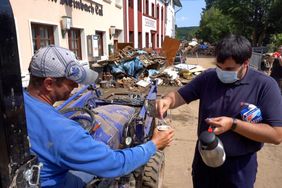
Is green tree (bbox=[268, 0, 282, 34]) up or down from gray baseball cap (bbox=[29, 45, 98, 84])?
up

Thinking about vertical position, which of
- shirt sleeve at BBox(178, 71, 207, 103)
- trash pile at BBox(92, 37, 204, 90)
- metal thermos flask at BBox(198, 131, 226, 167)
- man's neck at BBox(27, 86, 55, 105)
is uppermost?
man's neck at BBox(27, 86, 55, 105)

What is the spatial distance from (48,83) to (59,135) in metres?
0.34

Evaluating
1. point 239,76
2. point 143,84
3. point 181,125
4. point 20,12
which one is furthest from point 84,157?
point 143,84

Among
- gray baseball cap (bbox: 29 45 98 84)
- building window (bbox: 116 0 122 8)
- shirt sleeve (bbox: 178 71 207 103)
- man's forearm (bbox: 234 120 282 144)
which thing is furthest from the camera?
building window (bbox: 116 0 122 8)

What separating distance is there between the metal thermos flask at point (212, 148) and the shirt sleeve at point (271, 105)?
1.22ft

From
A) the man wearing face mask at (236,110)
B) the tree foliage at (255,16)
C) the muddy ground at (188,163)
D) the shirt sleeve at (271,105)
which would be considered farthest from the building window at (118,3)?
the tree foliage at (255,16)

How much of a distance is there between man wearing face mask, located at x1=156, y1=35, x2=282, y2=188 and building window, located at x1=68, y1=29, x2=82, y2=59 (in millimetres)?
9772

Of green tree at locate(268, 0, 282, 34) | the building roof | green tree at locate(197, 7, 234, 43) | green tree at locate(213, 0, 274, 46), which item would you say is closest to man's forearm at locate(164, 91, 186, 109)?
green tree at locate(268, 0, 282, 34)

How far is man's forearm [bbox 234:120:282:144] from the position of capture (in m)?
1.99

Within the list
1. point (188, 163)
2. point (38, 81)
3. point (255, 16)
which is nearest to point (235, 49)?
point (38, 81)

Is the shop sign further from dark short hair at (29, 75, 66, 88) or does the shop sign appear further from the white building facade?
dark short hair at (29, 75, 66, 88)

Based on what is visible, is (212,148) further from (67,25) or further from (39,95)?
(67,25)

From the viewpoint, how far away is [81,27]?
11984mm

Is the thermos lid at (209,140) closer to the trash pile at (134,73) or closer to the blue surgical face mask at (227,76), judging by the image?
the blue surgical face mask at (227,76)
